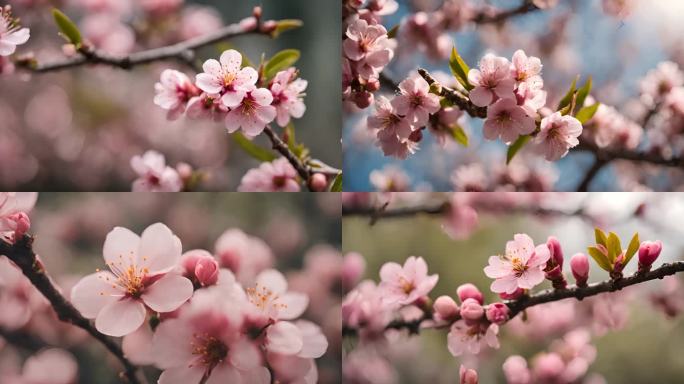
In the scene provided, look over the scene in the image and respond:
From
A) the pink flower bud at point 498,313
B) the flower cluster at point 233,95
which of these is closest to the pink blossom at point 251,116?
the flower cluster at point 233,95

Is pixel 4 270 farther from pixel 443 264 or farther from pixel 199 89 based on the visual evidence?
pixel 443 264

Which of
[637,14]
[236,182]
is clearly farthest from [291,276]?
[637,14]

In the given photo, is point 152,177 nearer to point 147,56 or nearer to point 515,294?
point 147,56

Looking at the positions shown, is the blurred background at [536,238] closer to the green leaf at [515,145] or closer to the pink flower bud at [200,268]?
the green leaf at [515,145]

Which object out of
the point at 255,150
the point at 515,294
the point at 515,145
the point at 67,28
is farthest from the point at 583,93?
the point at 67,28

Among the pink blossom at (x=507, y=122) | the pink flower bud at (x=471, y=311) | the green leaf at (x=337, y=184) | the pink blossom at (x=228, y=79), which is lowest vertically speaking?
the pink flower bud at (x=471, y=311)

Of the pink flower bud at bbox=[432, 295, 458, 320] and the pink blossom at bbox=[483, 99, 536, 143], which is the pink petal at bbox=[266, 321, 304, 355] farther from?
the pink blossom at bbox=[483, 99, 536, 143]

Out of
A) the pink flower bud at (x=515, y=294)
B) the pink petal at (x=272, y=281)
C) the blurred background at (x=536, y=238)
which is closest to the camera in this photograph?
the pink flower bud at (x=515, y=294)

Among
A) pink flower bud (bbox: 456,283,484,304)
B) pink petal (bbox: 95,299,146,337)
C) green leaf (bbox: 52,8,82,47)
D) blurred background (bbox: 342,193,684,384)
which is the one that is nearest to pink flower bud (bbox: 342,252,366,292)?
blurred background (bbox: 342,193,684,384)
